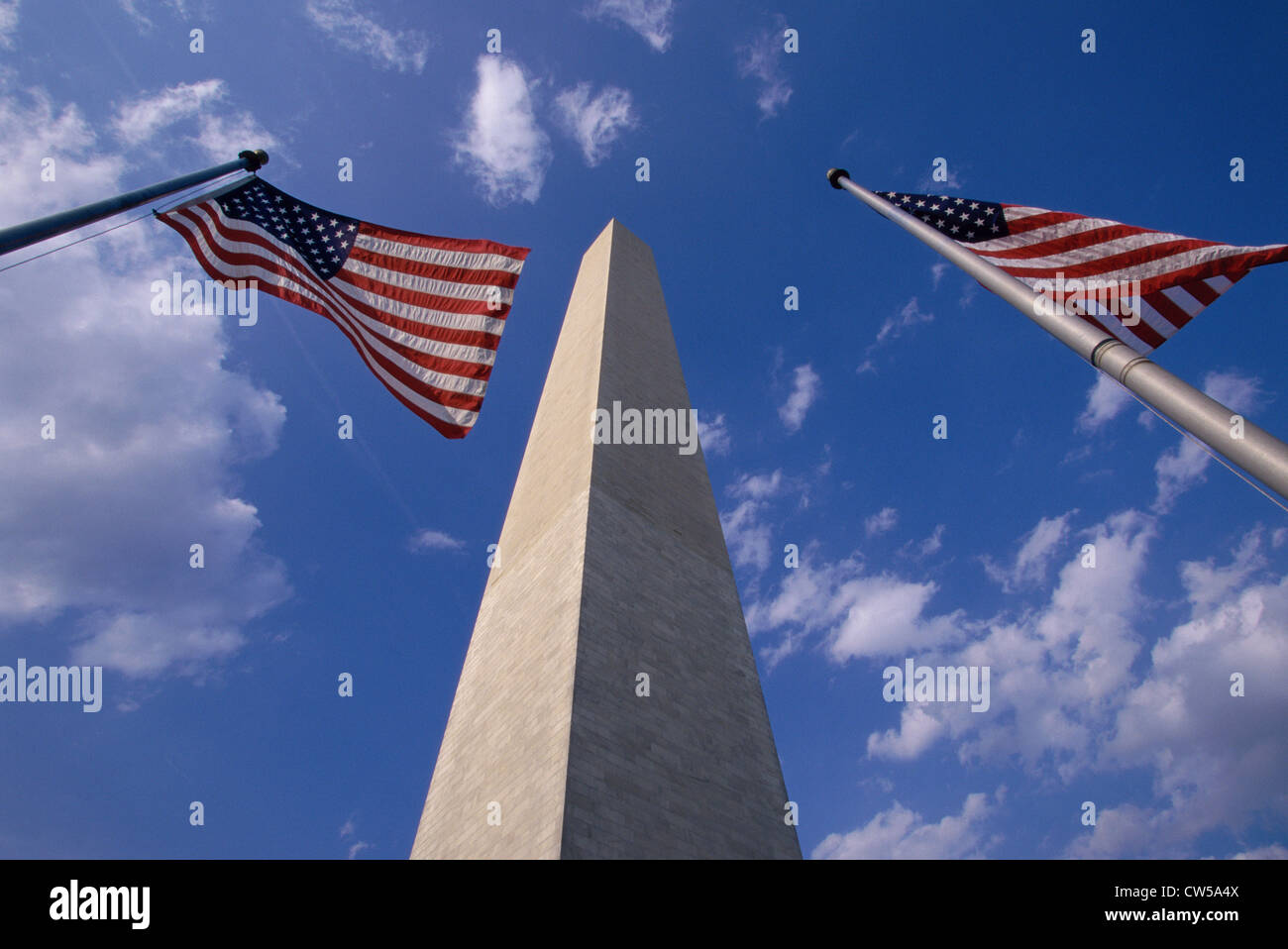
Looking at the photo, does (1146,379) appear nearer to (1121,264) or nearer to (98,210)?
(1121,264)

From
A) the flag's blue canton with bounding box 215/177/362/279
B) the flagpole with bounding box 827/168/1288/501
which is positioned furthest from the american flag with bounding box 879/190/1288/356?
the flag's blue canton with bounding box 215/177/362/279

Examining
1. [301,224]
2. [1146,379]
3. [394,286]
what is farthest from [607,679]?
[1146,379]

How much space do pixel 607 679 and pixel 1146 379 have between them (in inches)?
323

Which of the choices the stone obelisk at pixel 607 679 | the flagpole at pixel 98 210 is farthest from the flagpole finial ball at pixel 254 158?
the stone obelisk at pixel 607 679

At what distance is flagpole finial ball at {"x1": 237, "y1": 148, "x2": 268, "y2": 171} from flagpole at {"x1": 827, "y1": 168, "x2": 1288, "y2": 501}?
359 inches

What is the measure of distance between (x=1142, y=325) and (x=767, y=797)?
8.56 m

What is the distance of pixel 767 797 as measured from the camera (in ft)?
41.0

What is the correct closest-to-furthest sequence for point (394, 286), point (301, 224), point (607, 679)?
point (301, 224) < point (394, 286) < point (607, 679)

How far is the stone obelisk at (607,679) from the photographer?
10.5 meters

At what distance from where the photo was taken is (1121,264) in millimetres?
8617
